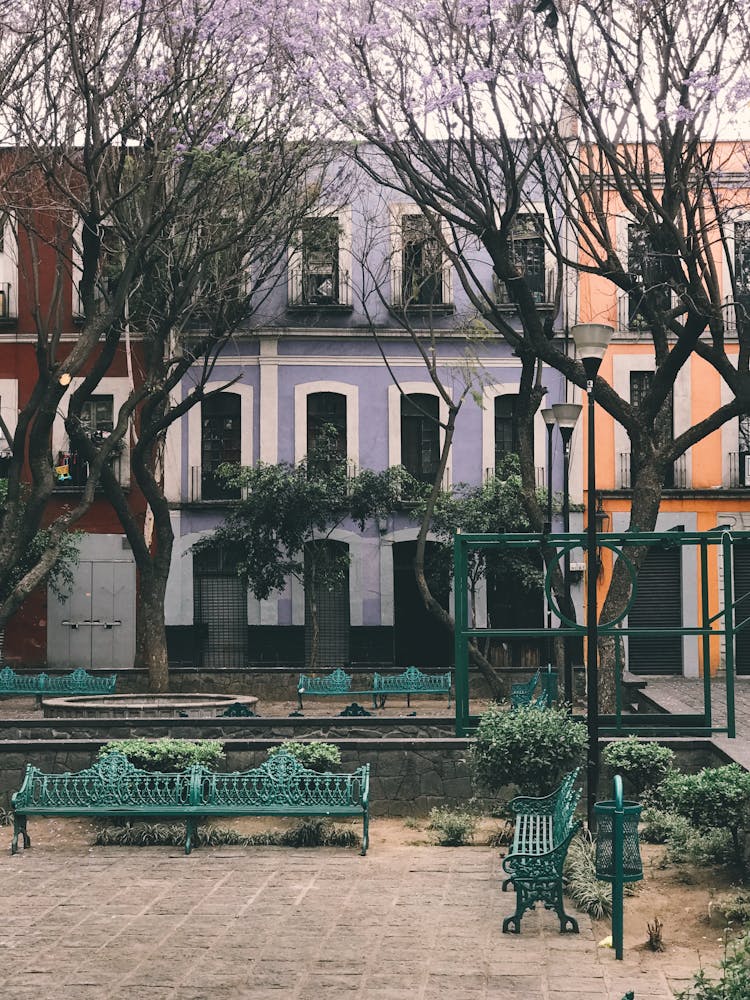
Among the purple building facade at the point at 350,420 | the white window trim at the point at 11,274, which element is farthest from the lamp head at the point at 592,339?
the white window trim at the point at 11,274

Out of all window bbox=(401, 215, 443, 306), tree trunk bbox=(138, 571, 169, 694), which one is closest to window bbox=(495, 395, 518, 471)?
window bbox=(401, 215, 443, 306)

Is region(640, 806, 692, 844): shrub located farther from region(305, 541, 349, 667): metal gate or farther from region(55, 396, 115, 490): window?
region(55, 396, 115, 490): window

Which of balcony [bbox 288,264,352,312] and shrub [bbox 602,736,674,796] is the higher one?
balcony [bbox 288,264,352,312]

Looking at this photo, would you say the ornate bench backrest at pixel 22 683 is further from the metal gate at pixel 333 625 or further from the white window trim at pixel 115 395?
the metal gate at pixel 333 625

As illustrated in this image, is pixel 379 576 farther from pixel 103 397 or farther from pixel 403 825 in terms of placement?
pixel 403 825

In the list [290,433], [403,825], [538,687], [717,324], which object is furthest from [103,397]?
[403,825]

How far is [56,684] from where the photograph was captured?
22531 millimetres

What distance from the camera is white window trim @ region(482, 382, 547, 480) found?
94.9ft

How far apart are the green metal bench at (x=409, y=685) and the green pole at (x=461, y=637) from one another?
7.89m

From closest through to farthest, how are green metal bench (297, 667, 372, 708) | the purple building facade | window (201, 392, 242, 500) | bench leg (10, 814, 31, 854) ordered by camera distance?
bench leg (10, 814, 31, 854) → green metal bench (297, 667, 372, 708) → the purple building facade → window (201, 392, 242, 500)

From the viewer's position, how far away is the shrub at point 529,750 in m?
11.4

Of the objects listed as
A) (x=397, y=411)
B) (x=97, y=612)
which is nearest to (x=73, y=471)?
(x=97, y=612)

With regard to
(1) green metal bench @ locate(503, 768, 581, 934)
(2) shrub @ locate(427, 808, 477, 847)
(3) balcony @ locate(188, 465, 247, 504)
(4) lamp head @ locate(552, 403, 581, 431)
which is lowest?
(2) shrub @ locate(427, 808, 477, 847)

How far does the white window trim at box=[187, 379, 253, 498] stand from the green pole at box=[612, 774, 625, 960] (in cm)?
2095
